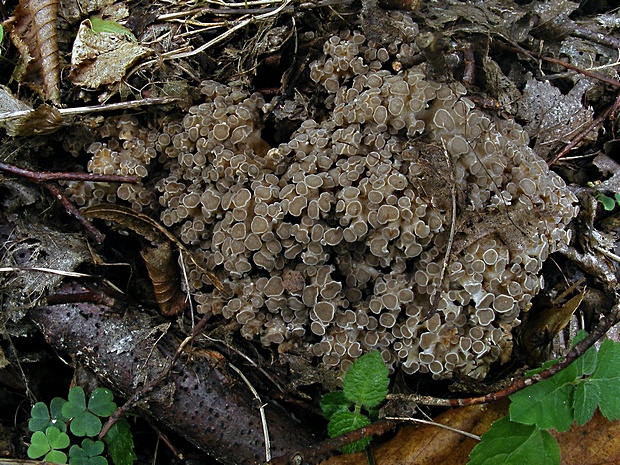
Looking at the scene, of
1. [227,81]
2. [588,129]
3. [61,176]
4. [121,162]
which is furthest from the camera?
[588,129]

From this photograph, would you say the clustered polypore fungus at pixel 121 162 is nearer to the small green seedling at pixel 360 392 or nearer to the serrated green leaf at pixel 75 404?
the serrated green leaf at pixel 75 404

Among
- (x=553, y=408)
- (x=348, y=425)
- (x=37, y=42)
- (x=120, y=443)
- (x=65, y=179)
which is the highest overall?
(x=37, y=42)

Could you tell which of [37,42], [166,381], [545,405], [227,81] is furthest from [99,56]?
[545,405]

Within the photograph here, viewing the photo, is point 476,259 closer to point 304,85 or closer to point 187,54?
point 304,85

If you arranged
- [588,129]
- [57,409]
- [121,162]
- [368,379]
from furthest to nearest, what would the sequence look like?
[588,129] → [121,162] → [57,409] → [368,379]

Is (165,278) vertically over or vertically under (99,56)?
under

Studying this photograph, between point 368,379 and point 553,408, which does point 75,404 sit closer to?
point 368,379

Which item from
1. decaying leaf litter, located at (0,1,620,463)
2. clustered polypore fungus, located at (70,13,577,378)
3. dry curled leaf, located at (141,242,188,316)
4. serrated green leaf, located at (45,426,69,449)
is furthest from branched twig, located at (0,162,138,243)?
serrated green leaf, located at (45,426,69,449)

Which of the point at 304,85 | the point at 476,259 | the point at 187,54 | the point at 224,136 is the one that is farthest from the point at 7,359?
the point at 476,259
